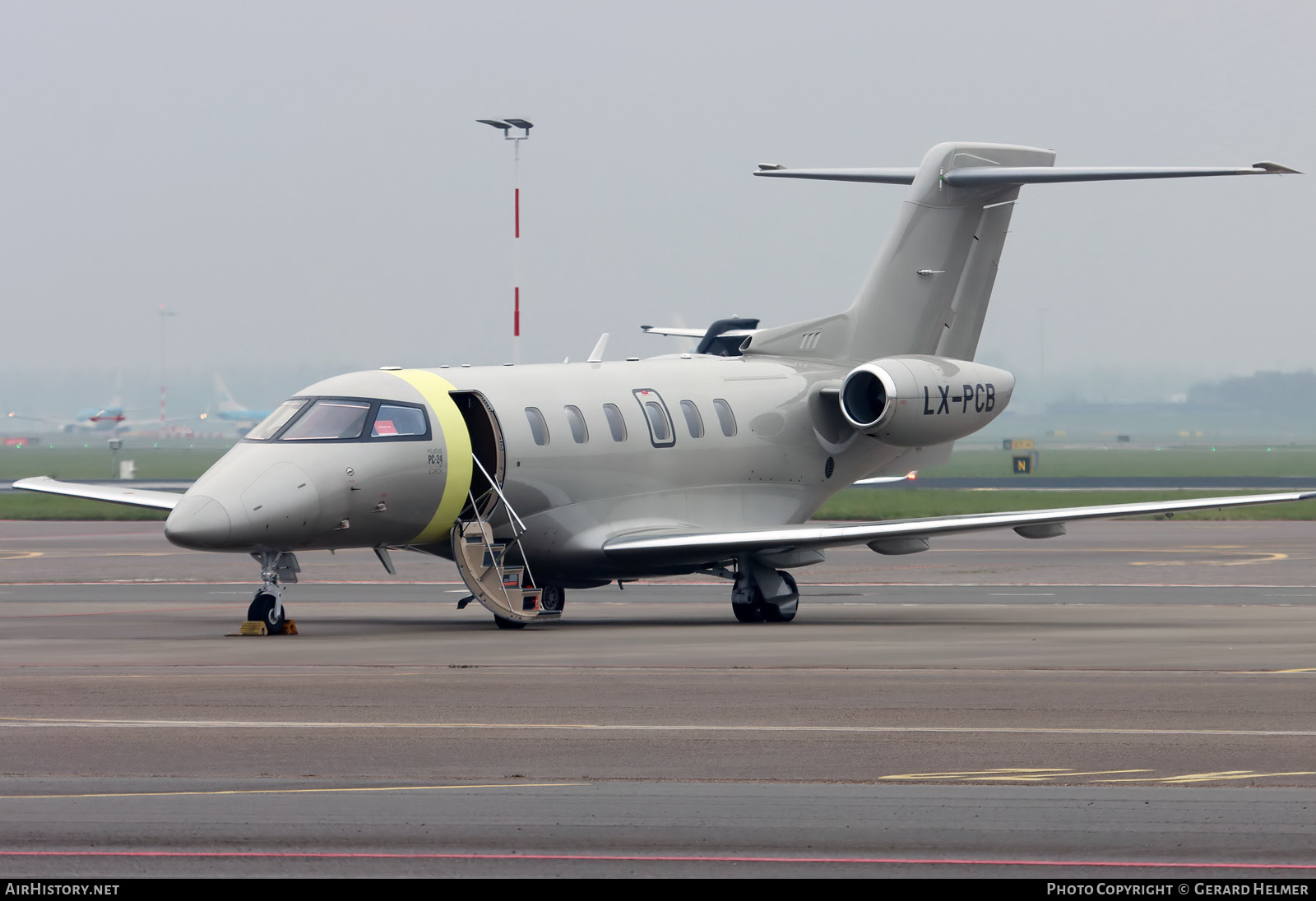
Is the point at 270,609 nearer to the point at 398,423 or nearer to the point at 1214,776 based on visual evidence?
the point at 398,423

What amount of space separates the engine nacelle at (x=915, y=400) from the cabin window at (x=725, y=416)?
69.1 inches

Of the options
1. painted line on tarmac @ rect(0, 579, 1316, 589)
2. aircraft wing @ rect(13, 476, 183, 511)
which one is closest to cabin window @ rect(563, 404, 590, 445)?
aircraft wing @ rect(13, 476, 183, 511)

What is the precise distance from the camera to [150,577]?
35219 millimetres

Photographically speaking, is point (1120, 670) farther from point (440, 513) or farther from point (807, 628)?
point (440, 513)

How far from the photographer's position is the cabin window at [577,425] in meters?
24.7

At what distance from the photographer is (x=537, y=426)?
79.5ft

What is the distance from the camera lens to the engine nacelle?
26.8m

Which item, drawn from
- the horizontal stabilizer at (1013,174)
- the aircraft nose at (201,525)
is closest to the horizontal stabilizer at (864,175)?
the horizontal stabilizer at (1013,174)

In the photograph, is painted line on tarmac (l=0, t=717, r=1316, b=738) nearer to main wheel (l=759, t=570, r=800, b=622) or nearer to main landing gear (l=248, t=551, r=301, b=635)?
main landing gear (l=248, t=551, r=301, b=635)

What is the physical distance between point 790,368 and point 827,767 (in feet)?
57.6

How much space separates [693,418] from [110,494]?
9.05 m

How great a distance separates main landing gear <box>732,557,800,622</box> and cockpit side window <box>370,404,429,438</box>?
204 inches

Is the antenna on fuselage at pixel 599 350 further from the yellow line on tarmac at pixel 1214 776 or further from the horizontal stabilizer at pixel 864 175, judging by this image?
the yellow line on tarmac at pixel 1214 776
